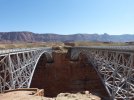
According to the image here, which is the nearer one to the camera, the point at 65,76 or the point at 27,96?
the point at 27,96

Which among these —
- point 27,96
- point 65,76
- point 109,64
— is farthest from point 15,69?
point 65,76

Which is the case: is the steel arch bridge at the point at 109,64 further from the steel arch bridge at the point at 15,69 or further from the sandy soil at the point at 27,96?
the steel arch bridge at the point at 15,69

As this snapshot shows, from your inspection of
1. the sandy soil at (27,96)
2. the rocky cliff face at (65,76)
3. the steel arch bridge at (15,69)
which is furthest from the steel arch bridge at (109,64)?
the rocky cliff face at (65,76)

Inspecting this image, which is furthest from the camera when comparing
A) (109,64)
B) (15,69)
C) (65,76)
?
(65,76)

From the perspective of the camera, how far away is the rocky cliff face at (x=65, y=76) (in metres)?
54.7

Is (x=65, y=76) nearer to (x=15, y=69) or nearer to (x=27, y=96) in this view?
(x=15, y=69)

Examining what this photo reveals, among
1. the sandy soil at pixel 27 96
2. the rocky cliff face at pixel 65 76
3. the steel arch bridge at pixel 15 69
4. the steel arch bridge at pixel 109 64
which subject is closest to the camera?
the sandy soil at pixel 27 96

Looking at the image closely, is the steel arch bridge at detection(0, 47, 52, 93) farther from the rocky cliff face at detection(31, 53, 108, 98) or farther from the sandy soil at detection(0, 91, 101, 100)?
the rocky cliff face at detection(31, 53, 108, 98)

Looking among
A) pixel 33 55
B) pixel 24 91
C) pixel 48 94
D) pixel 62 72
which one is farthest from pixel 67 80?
pixel 24 91

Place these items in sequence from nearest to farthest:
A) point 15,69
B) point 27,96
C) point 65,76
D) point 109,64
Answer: point 27,96 → point 15,69 → point 109,64 → point 65,76

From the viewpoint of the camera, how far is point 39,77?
5769 centimetres

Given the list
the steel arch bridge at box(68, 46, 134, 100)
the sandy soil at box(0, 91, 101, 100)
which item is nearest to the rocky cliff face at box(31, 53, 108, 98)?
the steel arch bridge at box(68, 46, 134, 100)

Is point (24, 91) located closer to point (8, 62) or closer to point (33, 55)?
point (8, 62)

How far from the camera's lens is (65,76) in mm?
56750
